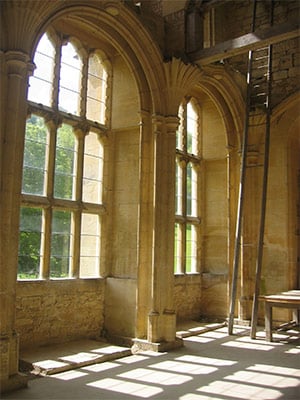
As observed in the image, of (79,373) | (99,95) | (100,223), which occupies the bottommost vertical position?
(79,373)

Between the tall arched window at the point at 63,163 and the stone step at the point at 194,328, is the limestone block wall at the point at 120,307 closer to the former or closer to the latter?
the tall arched window at the point at 63,163

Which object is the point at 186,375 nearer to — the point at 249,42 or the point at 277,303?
the point at 277,303

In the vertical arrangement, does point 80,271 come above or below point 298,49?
below

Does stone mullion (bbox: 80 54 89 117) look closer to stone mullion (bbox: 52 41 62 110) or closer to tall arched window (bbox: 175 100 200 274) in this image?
stone mullion (bbox: 52 41 62 110)

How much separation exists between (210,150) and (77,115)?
3592 mm

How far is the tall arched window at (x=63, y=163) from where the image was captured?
6668mm

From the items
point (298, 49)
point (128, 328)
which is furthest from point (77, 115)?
point (298, 49)

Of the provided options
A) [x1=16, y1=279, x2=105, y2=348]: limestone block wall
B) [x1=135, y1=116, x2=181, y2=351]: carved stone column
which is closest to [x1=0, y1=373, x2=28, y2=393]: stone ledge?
Result: [x1=16, y1=279, x2=105, y2=348]: limestone block wall

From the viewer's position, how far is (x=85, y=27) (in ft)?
24.3

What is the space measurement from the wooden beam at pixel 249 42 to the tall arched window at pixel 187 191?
2176 millimetres

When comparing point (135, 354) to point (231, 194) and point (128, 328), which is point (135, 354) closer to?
point (128, 328)

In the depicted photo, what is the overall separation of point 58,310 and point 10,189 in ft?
8.77

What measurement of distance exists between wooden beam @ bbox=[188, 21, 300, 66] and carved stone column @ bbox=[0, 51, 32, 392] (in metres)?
3.18

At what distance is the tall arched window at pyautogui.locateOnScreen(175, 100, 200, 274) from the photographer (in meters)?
9.21
